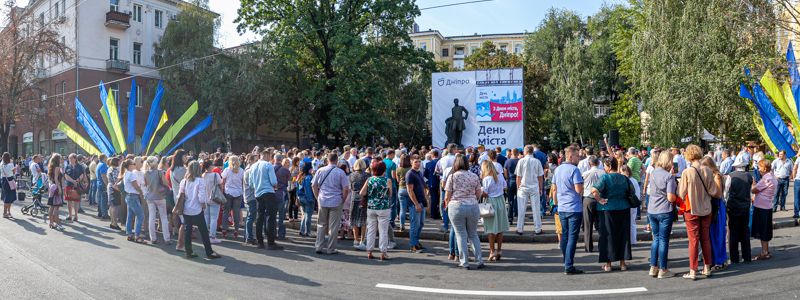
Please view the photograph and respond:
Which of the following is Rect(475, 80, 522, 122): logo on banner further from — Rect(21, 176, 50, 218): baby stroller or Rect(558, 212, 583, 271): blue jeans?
Rect(21, 176, 50, 218): baby stroller

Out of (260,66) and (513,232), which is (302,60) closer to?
(260,66)

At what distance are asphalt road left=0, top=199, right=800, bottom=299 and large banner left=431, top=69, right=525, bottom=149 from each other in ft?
40.2

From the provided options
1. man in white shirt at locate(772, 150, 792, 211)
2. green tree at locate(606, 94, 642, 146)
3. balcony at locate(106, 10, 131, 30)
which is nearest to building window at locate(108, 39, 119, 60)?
balcony at locate(106, 10, 131, 30)

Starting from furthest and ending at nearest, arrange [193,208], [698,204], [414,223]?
[414,223]
[193,208]
[698,204]

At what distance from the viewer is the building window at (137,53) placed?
4119 centimetres

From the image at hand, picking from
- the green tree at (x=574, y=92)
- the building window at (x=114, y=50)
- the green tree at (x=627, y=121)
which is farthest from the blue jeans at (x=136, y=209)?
the green tree at (x=574, y=92)

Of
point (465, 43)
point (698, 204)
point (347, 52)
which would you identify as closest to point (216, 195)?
point (698, 204)

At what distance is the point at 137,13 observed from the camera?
41.3 meters

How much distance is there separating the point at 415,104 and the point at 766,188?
112ft

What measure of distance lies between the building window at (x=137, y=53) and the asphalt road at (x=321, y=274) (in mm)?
34354

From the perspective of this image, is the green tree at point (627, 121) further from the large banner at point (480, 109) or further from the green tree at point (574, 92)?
the large banner at point (480, 109)

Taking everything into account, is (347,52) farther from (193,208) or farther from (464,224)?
(464,224)

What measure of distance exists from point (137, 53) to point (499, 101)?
3119 cm

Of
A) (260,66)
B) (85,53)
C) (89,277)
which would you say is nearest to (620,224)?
(89,277)
